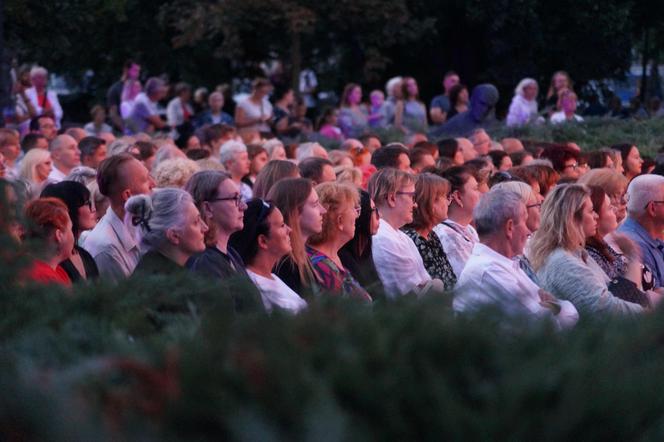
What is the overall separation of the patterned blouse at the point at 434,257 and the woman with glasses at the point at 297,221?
5.01 ft

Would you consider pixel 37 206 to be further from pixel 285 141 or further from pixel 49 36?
pixel 49 36

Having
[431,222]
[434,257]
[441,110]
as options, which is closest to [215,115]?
[441,110]

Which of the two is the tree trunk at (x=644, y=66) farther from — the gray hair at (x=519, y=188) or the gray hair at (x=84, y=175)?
the gray hair at (x=519, y=188)

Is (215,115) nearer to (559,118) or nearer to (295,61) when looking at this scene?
(559,118)

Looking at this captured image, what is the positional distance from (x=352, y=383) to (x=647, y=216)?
23.4 ft

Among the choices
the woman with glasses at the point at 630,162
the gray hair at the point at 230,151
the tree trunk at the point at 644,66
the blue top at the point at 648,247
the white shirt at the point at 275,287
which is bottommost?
the tree trunk at the point at 644,66

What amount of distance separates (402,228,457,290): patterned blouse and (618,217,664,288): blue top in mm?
1290

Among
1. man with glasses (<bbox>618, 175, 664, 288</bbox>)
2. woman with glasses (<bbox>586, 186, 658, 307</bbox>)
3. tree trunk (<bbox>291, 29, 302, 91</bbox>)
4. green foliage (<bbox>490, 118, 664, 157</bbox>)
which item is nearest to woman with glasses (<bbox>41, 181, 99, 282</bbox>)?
woman with glasses (<bbox>586, 186, 658, 307</bbox>)

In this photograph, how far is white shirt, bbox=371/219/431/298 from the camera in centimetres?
842

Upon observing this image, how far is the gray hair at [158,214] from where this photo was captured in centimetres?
658

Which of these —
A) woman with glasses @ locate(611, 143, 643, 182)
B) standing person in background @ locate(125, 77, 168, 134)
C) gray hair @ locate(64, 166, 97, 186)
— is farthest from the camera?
standing person in background @ locate(125, 77, 168, 134)

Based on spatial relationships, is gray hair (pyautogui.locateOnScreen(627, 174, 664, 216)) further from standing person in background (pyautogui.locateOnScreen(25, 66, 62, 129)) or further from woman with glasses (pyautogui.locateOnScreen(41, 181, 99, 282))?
standing person in background (pyautogui.locateOnScreen(25, 66, 62, 129))

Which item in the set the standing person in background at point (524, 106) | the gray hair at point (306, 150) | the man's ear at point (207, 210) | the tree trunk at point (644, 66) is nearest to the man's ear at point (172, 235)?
the man's ear at point (207, 210)

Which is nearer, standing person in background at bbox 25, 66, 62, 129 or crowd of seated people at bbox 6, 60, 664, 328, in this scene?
crowd of seated people at bbox 6, 60, 664, 328
